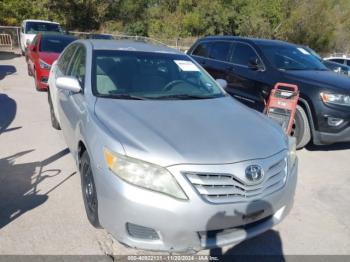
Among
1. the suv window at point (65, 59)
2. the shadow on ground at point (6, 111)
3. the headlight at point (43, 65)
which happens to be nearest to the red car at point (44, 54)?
the headlight at point (43, 65)

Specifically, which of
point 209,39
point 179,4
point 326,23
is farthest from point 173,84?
point 326,23

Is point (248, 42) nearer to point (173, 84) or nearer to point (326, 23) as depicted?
point (173, 84)

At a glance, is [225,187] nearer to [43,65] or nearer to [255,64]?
[255,64]

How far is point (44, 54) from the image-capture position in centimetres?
938

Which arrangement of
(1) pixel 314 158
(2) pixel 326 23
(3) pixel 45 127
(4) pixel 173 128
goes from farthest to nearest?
1. (2) pixel 326 23
2. (3) pixel 45 127
3. (1) pixel 314 158
4. (4) pixel 173 128

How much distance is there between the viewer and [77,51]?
188 inches

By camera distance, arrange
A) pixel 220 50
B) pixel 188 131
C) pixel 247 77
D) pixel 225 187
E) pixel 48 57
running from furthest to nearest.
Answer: pixel 48 57, pixel 220 50, pixel 247 77, pixel 188 131, pixel 225 187

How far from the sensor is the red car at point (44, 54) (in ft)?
29.5

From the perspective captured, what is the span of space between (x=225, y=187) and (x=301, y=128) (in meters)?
3.64

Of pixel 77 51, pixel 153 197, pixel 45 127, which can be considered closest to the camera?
pixel 153 197

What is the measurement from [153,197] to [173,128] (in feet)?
2.34

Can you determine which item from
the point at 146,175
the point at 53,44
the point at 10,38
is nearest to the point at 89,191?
the point at 146,175

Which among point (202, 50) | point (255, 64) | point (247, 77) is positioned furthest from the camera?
point (202, 50)

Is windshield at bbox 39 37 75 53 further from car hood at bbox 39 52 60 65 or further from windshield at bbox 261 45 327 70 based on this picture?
windshield at bbox 261 45 327 70
